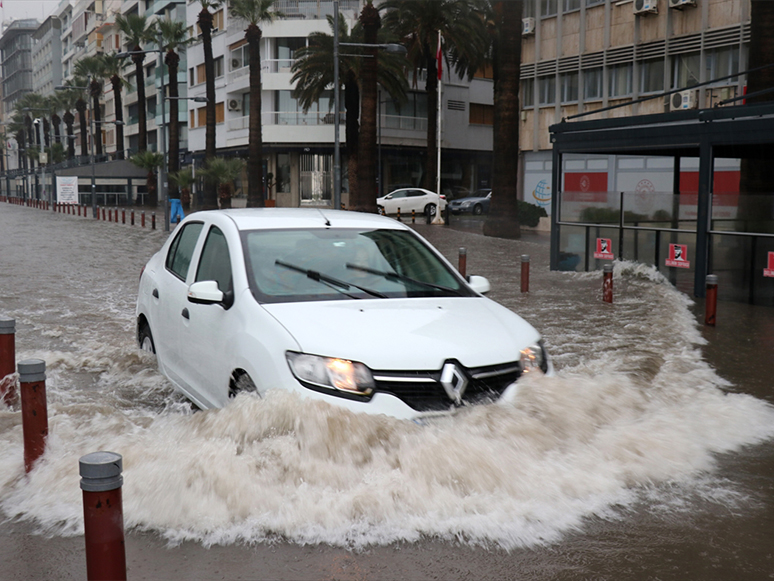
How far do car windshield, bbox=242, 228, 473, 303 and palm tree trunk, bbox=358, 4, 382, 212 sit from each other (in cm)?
2695

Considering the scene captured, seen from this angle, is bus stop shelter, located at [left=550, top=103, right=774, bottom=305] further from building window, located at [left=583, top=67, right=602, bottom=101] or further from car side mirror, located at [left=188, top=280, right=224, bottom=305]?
building window, located at [left=583, top=67, right=602, bottom=101]

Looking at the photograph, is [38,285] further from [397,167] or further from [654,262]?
[397,167]

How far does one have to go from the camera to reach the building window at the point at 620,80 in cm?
3706

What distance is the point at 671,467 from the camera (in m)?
5.31

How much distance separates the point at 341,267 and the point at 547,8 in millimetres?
37145

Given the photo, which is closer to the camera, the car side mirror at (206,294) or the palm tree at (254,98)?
the car side mirror at (206,294)

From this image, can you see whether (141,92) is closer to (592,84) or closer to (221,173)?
(221,173)

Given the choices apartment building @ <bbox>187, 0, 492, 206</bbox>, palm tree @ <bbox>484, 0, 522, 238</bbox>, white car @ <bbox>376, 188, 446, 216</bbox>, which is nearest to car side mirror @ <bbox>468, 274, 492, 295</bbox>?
palm tree @ <bbox>484, 0, 522, 238</bbox>

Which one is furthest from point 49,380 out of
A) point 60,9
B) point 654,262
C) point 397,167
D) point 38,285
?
point 60,9

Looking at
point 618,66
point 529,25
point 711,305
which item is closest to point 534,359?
point 711,305

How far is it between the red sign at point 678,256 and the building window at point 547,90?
87.3ft

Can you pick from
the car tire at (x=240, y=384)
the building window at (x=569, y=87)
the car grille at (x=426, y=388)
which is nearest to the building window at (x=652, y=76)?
the building window at (x=569, y=87)

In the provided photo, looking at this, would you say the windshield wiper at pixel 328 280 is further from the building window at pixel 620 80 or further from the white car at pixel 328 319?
the building window at pixel 620 80

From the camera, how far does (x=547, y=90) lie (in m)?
41.1
